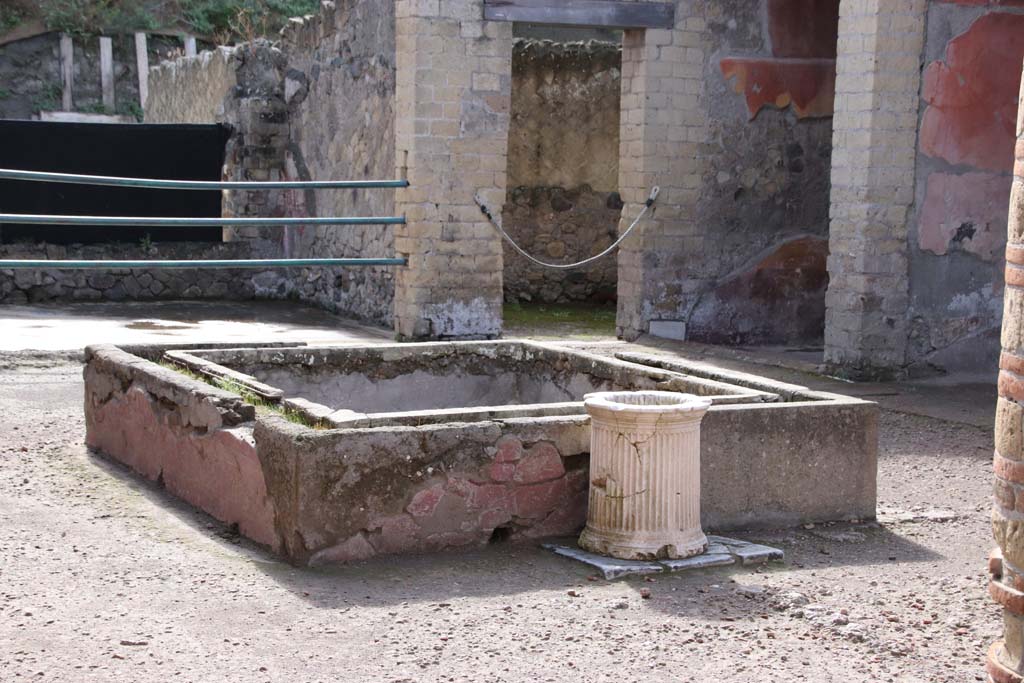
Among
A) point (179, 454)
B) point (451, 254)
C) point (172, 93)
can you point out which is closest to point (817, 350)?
point (451, 254)

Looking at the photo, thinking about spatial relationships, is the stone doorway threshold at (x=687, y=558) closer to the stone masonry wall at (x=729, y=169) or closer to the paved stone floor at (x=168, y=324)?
the paved stone floor at (x=168, y=324)

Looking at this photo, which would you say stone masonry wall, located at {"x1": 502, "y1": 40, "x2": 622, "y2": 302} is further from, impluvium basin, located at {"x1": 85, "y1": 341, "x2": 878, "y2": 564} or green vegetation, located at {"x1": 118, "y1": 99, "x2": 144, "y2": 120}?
green vegetation, located at {"x1": 118, "y1": 99, "x2": 144, "y2": 120}

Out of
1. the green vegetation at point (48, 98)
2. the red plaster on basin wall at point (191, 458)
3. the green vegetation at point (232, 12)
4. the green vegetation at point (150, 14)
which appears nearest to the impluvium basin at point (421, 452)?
the red plaster on basin wall at point (191, 458)

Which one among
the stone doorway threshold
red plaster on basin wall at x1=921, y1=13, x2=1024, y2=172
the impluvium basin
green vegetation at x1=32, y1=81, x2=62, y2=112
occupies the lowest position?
the stone doorway threshold

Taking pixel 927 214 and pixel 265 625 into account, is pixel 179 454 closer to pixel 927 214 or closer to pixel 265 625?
pixel 265 625

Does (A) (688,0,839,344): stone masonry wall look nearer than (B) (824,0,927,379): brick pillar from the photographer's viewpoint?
No

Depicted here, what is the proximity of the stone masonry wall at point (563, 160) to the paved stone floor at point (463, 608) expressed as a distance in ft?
28.0

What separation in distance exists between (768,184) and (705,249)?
28.6 inches

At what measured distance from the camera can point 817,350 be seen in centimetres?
1101

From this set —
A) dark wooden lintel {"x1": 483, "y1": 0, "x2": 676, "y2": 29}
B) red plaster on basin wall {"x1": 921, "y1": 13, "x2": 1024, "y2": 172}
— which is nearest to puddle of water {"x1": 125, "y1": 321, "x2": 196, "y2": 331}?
dark wooden lintel {"x1": 483, "y1": 0, "x2": 676, "y2": 29}

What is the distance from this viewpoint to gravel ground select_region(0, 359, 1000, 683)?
12.7 ft

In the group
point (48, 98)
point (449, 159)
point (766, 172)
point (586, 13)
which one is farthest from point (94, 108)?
point (766, 172)

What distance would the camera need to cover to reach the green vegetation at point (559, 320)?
1166 cm

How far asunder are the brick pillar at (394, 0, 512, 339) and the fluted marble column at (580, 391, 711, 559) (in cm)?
567
